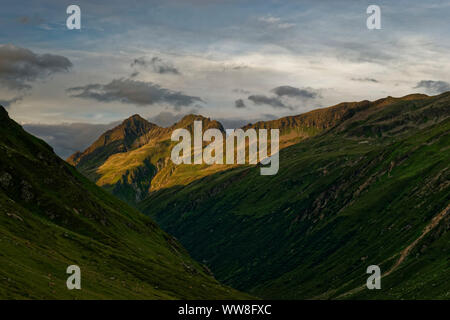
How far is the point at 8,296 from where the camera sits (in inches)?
3420

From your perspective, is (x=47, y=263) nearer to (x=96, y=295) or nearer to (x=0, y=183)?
(x=96, y=295)

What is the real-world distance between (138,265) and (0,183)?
5359 cm
